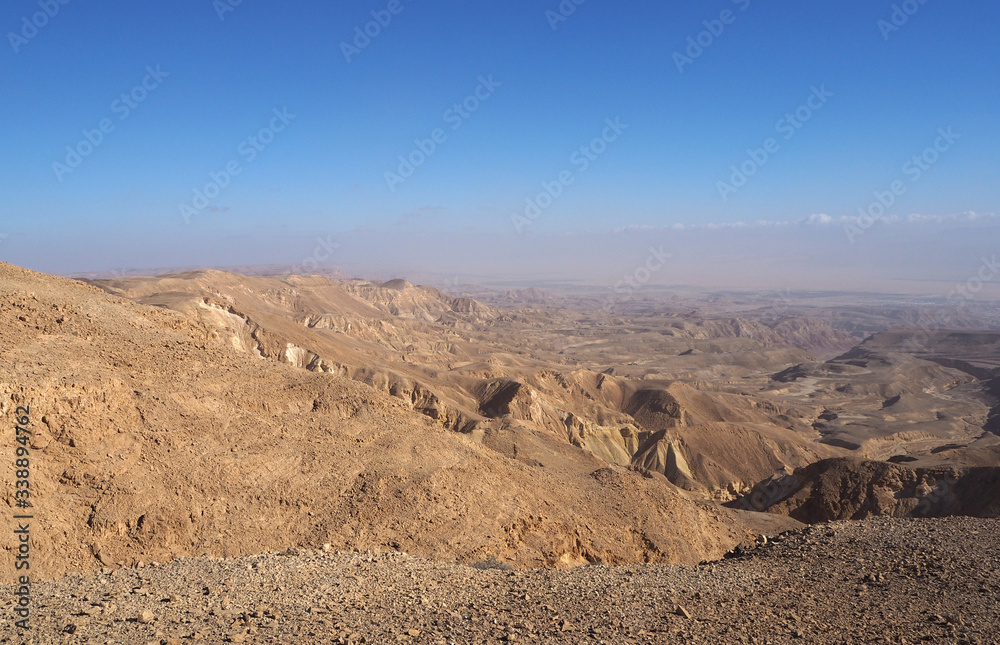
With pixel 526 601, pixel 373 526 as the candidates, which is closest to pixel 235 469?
pixel 373 526

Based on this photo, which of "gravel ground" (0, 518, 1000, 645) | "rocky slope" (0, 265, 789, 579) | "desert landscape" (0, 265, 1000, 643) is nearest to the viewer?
"gravel ground" (0, 518, 1000, 645)

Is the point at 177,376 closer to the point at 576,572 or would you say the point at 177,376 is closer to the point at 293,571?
the point at 293,571

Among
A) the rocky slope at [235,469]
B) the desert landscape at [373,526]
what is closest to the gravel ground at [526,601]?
the desert landscape at [373,526]

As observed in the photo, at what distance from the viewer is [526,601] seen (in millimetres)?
10977

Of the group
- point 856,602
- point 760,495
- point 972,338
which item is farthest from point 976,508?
point 972,338

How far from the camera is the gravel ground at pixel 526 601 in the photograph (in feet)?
30.1

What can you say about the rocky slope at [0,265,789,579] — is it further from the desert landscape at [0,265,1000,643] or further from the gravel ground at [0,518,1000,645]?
the gravel ground at [0,518,1000,645]

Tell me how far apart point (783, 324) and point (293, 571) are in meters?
180

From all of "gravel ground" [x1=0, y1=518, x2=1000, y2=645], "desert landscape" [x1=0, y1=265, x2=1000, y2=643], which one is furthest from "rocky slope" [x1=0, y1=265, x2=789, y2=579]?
"gravel ground" [x1=0, y1=518, x2=1000, y2=645]

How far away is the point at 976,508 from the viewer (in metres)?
28.9

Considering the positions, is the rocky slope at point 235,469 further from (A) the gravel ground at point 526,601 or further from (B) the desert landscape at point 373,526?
(A) the gravel ground at point 526,601

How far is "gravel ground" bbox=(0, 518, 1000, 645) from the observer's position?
30.1ft

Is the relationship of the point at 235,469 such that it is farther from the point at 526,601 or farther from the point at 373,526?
the point at 526,601

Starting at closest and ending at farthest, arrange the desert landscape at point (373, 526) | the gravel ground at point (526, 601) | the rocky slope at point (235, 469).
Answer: the gravel ground at point (526, 601) → the desert landscape at point (373, 526) → the rocky slope at point (235, 469)
